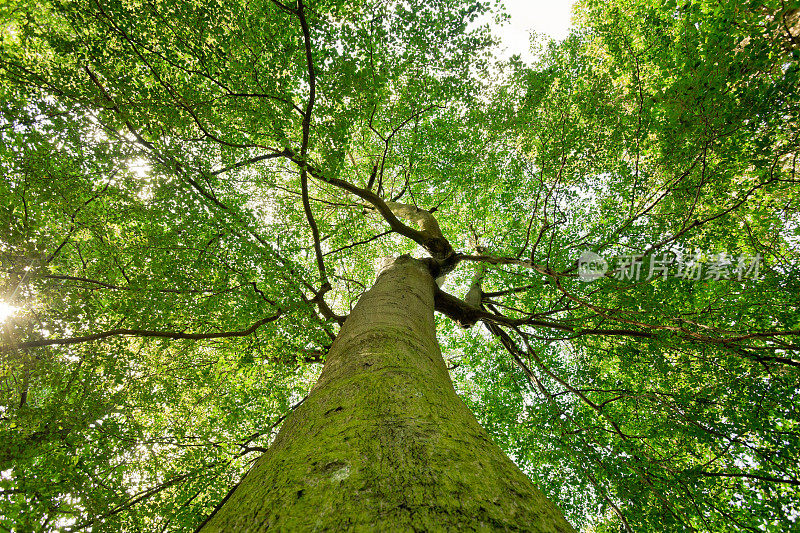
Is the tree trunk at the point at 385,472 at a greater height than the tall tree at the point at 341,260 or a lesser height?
lesser

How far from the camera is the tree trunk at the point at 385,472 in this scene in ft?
2.23

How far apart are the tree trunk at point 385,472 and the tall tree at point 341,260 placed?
28mm

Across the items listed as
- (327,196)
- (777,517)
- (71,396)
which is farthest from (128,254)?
(777,517)

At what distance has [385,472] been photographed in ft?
2.74

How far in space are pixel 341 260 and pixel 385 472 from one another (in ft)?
21.7

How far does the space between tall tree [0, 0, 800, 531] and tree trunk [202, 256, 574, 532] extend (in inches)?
1.1

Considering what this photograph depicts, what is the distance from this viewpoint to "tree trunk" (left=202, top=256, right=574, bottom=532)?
68 centimetres

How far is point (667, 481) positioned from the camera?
4312 millimetres

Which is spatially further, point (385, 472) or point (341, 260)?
point (341, 260)

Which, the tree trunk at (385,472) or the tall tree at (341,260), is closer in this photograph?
the tree trunk at (385,472)

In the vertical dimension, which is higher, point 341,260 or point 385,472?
point 341,260

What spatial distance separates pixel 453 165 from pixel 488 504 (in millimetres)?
7980

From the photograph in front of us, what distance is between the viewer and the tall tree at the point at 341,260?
132 inches

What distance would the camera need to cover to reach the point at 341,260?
7.29 m
